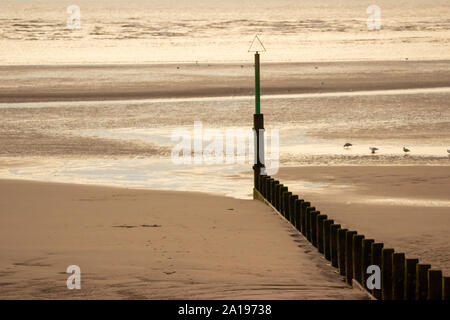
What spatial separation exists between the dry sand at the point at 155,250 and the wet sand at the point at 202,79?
24.4 metres

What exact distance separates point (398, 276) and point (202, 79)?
40.5m

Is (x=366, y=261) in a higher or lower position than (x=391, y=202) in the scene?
lower

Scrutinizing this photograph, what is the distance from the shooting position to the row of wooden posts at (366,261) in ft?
32.2

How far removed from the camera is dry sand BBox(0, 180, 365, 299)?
11.3 meters

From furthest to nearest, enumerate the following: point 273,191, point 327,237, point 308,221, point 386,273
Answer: point 273,191
point 308,221
point 327,237
point 386,273

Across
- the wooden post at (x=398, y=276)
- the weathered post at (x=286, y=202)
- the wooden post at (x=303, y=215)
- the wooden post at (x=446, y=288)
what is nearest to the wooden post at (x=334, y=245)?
the wooden post at (x=303, y=215)

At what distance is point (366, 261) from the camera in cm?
1130

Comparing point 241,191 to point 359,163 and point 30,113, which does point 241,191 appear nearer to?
point 359,163

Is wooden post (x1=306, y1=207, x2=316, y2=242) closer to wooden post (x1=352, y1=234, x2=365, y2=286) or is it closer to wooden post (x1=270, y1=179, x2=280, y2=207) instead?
wooden post (x1=352, y1=234, x2=365, y2=286)

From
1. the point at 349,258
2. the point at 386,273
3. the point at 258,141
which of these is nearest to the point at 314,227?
the point at 349,258

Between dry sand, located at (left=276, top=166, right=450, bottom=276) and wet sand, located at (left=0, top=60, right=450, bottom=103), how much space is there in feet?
68.6

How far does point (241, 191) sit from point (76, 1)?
545 ft

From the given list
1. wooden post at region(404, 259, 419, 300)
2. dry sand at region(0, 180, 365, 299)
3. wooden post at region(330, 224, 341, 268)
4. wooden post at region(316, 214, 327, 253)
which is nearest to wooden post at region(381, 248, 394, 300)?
wooden post at region(404, 259, 419, 300)

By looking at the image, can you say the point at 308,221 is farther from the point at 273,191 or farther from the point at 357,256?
the point at 273,191
